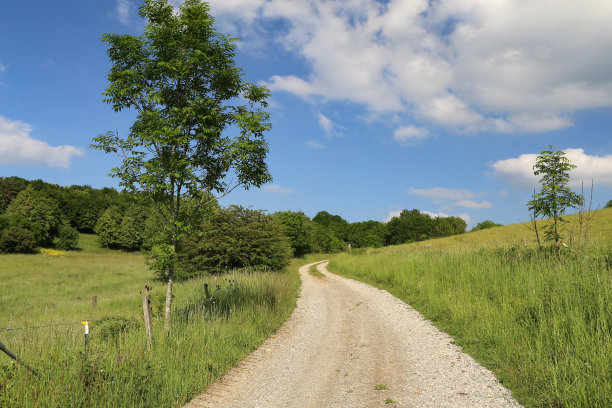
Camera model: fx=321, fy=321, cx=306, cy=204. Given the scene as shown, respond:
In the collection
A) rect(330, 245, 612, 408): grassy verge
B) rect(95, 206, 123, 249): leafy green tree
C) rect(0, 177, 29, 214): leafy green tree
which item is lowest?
rect(330, 245, 612, 408): grassy verge

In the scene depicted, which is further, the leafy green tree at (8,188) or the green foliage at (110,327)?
the leafy green tree at (8,188)

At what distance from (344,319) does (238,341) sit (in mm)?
Result: 4824

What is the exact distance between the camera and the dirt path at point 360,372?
5824mm

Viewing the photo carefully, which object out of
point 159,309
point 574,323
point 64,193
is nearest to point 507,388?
point 574,323

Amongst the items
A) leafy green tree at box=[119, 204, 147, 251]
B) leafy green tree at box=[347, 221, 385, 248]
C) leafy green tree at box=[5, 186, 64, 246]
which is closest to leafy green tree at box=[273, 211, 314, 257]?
leafy green tree at box=[119, 204, 147, 251]

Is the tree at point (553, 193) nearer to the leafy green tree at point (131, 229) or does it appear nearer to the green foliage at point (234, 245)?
the green foliage at point (234, 245)

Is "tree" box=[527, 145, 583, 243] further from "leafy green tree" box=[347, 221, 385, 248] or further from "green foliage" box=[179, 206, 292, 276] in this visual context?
"leafy green tree" box=[347, 221, 385, 248]

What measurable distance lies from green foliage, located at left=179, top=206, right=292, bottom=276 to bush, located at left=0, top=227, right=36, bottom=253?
50.0 meters

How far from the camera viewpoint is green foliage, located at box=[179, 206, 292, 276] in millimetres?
24281

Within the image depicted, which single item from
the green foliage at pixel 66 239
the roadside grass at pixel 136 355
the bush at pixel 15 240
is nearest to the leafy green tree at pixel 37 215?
the green foliage at pixel 66 239

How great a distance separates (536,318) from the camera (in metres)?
8.12

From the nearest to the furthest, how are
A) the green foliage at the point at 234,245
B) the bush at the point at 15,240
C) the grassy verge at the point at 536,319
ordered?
the grassy verge at the point at 536,319 → the green foliage at the point at 234,245 → the bush at the point at 15,240

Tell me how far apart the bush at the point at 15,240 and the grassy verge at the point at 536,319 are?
68.3m

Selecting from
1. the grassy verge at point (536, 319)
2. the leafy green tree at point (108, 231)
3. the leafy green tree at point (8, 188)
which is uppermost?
the leafy green tree at point (8, 188)
